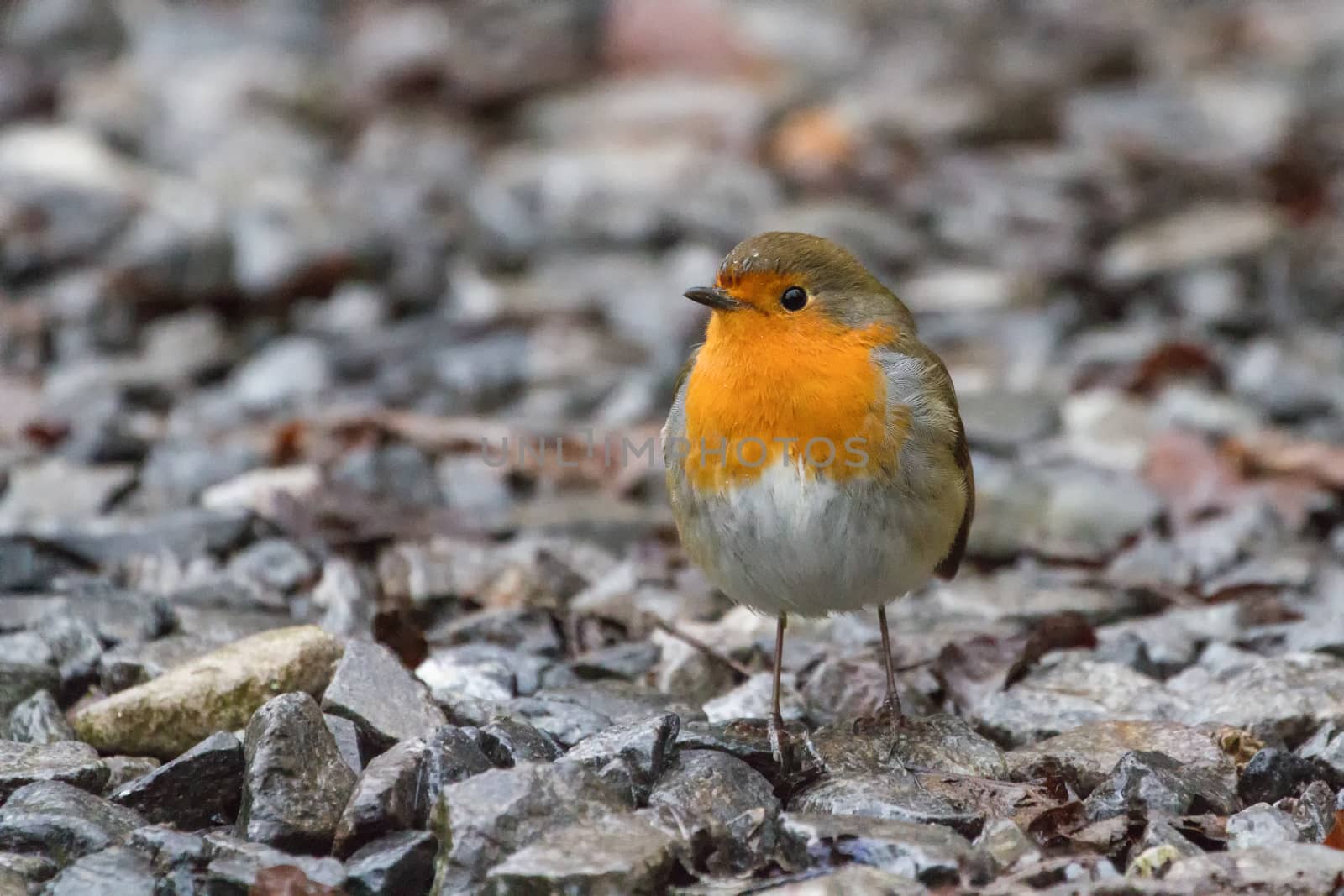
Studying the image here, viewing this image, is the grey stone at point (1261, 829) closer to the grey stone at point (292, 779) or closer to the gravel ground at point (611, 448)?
the gravel ground at point (611, 448)

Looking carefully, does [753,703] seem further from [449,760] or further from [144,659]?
[144,659]

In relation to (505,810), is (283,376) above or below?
above

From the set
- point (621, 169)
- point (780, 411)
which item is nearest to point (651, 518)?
point (780, 411)

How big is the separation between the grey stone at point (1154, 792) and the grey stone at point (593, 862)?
3.20 ft

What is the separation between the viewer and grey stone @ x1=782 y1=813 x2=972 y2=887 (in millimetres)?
3057

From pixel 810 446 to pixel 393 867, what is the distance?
1435 mm

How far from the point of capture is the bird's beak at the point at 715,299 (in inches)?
167

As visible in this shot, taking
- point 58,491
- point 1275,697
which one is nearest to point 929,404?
point 1275,697

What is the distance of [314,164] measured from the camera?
30.9 feet

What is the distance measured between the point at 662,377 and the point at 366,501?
5.75 ft

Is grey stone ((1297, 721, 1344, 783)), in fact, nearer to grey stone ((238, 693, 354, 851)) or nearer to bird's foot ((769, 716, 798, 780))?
bird's foot ((769, 716, 798, 780))

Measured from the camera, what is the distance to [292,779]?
3.28 metres

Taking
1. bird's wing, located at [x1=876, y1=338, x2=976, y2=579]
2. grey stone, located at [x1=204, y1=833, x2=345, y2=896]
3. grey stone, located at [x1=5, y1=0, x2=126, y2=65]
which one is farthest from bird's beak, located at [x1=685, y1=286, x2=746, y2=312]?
grey stone, located at [x1=5, y1=0, x2=126, y2=65]

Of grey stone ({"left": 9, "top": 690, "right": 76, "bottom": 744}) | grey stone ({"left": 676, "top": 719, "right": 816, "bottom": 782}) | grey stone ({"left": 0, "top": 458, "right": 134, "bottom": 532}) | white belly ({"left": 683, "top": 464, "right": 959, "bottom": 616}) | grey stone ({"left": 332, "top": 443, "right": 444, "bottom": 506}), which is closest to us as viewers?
grey stone ({"left": 676, "top": 719, "right": 816, "bottom": 782})
